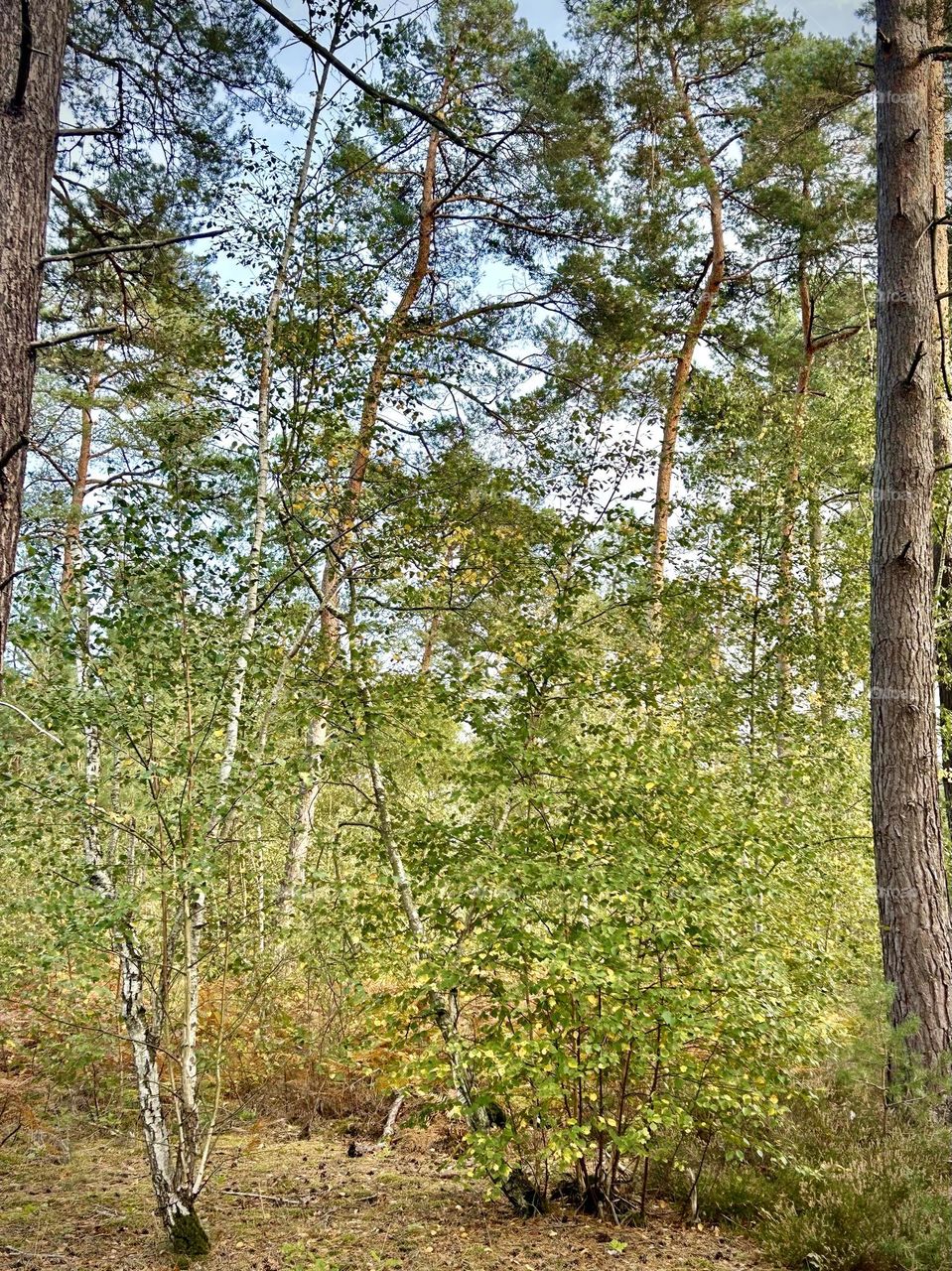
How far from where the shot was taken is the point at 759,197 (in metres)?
10.8

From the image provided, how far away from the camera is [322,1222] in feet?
16.2

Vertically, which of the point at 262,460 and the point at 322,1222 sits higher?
the point at 262,460

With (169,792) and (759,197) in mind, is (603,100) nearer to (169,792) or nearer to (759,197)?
(759,197)

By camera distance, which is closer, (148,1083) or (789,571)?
(148,1083)

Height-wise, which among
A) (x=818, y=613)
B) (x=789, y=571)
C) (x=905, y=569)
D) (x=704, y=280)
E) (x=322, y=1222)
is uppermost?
(x=704, y=280)

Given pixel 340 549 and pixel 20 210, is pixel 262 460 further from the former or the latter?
pixel 20 210

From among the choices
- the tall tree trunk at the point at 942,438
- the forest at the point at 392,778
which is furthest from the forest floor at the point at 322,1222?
the tall tree trunk at the point at 942,438

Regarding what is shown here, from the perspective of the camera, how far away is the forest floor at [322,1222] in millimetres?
4258

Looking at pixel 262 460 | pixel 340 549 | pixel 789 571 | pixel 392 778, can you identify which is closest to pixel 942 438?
pixel 789 571

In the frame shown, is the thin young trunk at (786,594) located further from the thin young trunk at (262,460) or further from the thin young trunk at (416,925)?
the thin young trunk at (262,460)

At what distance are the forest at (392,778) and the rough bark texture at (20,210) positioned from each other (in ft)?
0.05

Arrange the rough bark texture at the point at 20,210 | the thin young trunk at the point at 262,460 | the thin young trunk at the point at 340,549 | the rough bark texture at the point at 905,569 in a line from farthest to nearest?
the rough bark texture at the point at 905,569 → the thin young trunk at the point at 340,549 → the thin young trunk at the point at 262,460 → the rough bark texture at the point at 20,210

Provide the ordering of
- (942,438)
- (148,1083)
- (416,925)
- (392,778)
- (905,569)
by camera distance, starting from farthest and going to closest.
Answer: (942,438) < (905,569) < (392,778) < (416,925) < (148,1083)

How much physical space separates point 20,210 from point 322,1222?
4.85 metres
